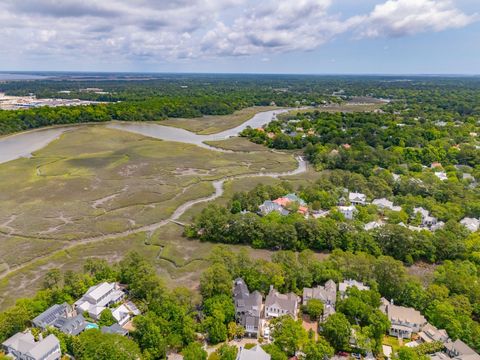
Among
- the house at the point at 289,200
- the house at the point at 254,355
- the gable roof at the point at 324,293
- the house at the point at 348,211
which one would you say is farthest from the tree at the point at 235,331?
the house at the point at 348,211

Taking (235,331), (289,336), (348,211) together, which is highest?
(289,336)

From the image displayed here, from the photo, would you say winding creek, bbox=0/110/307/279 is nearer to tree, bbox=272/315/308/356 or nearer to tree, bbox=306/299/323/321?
tree, bbox=306/299/323/321

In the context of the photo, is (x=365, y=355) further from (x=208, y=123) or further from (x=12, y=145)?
(x=208, y=123)

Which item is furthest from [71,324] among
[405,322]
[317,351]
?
[405,322]

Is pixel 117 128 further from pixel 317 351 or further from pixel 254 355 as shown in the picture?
pixel 317 351

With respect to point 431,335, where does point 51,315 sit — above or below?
above

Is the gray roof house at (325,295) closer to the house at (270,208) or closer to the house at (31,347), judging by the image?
the house at (270,208)
